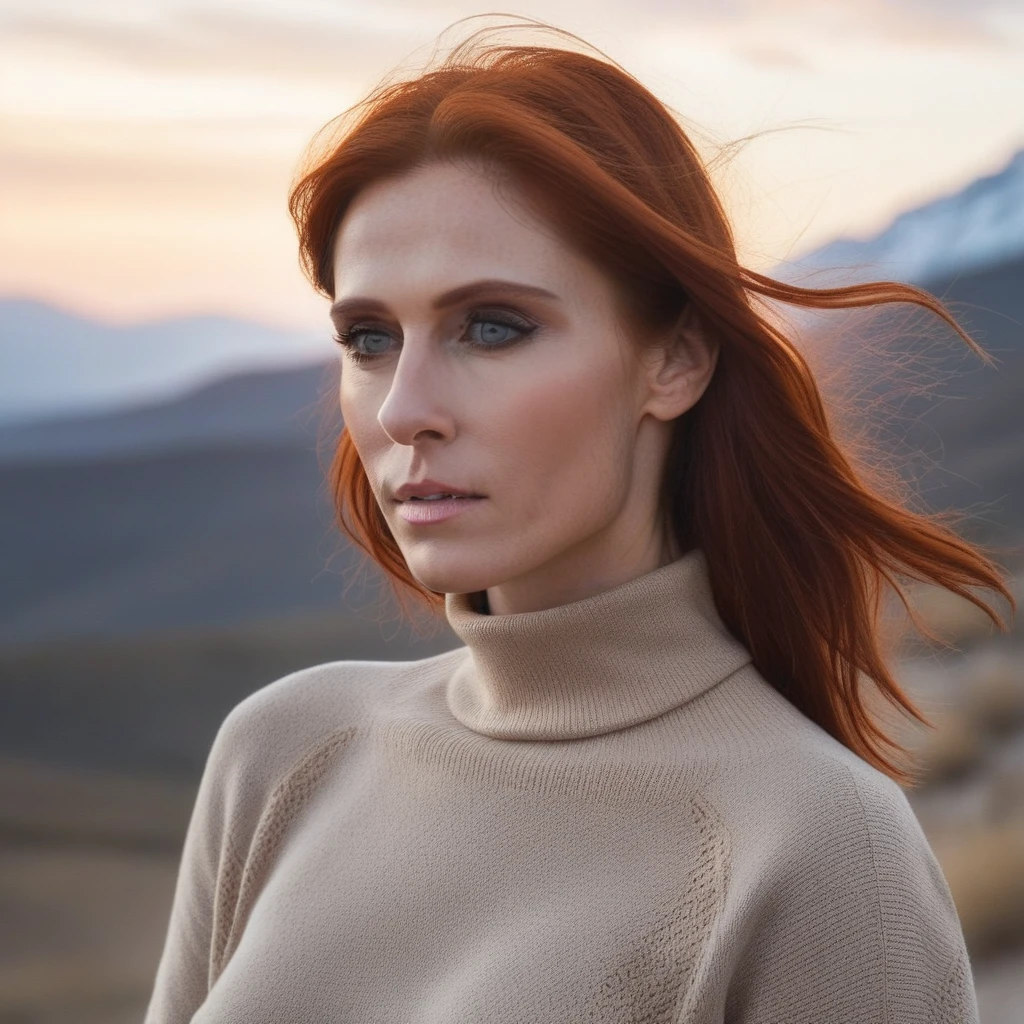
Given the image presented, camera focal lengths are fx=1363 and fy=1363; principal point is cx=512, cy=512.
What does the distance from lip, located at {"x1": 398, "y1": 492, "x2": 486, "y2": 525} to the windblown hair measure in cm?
30

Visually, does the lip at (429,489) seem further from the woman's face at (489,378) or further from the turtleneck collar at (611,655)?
the turtleneck collar at (611,655)

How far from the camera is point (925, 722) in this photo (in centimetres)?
180

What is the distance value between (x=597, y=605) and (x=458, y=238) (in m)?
0.48

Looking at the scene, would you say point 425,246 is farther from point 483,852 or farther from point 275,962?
point 275,962

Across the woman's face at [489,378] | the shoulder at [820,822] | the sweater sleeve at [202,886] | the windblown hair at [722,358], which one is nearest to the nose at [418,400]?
the woman's face at [489,378]

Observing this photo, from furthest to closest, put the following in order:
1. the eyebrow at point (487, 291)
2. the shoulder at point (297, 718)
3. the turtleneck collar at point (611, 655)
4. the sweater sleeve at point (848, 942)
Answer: the shoulder at point (297, 718) → the turtleneck collar at point (611, 655) → the eyebrow at point (487, 291) → the sweater sleeve at point (848, 942)

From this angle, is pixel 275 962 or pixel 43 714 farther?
pixel 43 714

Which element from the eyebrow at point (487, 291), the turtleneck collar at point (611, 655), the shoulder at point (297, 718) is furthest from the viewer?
the shoulder at point (297, 718)

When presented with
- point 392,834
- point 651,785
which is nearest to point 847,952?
point 651,785

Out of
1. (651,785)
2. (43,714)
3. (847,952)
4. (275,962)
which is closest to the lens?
(847,952)

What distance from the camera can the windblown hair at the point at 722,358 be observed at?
1.62 m

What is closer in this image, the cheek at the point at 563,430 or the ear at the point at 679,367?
the cheek at the point at 563,430

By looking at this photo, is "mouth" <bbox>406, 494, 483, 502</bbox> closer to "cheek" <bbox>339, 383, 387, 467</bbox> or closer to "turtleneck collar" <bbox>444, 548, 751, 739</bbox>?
"cheek" <bbox>339, 383, 387, 467</bbox>

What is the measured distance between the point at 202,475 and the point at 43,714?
1947 mm
